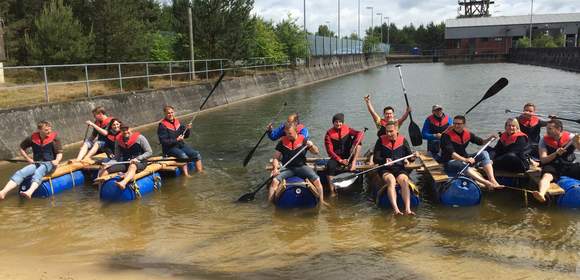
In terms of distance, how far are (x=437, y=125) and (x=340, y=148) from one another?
2.50 m

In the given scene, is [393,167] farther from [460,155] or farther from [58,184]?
[58,184]

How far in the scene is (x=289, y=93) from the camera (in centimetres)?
3278

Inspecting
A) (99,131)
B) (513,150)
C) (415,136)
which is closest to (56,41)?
(99,131)

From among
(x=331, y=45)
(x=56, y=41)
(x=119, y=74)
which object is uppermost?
(x=331, y=45)

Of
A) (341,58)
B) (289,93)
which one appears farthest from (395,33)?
(289,93)

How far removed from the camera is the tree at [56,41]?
21.9 m

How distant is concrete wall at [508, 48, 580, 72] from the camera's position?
164ft

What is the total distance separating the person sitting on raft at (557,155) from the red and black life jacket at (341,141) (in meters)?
3.26

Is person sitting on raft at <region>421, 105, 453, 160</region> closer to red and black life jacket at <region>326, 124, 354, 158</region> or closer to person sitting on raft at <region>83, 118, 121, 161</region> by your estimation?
red and black life jacket at <region>326, 124, 354, 158</region>

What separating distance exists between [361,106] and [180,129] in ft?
46.7

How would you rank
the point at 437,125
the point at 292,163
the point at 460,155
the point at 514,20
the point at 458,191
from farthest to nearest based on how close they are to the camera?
1. the point at 514,20
2. the point at 437,125
3. the point at 460,155
4. the point at 292,163
5. the point at 458,191

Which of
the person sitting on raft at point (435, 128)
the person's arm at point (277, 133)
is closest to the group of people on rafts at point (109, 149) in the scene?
the person's arm at point (277, 133)

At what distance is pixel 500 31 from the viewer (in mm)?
93000

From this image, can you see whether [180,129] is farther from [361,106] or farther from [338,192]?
[361,106]
